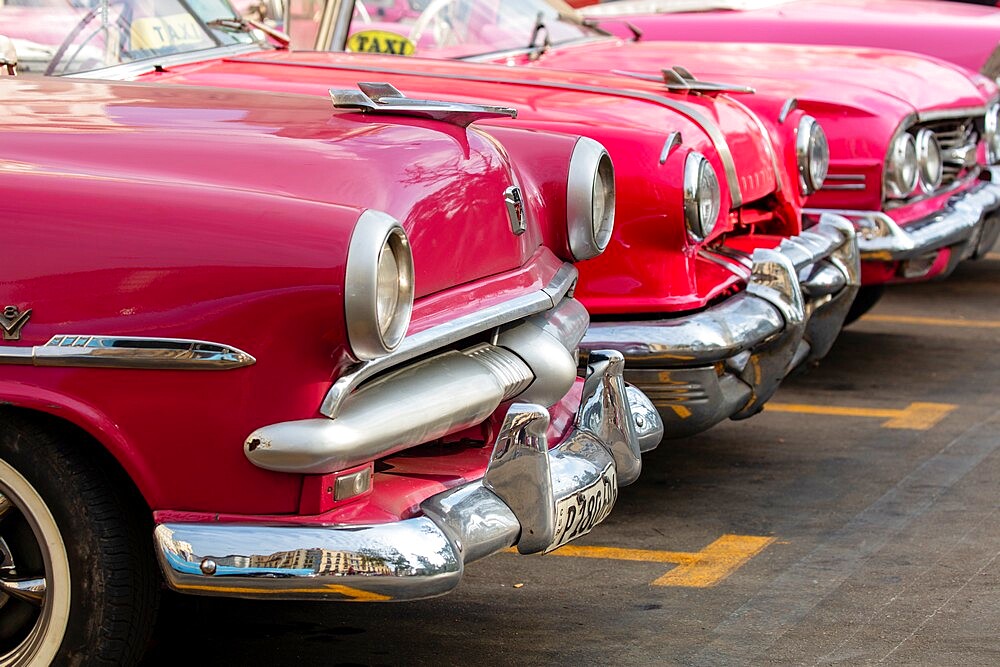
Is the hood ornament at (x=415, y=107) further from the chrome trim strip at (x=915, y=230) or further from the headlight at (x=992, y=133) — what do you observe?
the headlight at (x=992, y=133)

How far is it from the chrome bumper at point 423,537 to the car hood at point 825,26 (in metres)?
5.77

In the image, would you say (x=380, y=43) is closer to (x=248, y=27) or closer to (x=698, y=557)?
(x=248, y=27)

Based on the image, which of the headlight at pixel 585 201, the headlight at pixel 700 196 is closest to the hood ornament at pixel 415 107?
the headlight at pixel 585 201

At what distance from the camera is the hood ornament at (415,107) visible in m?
3.36

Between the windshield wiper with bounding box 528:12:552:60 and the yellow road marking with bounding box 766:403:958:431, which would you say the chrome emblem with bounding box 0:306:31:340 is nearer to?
the yellow road marking with bounding box 766:403:958:431

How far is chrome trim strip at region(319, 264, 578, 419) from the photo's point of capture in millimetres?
2674

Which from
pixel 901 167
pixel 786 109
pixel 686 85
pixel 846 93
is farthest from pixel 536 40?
pixel 686 85

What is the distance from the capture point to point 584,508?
3.23 meters

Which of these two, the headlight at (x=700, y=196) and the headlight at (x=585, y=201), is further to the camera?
the headlight at (x=700, y=196)

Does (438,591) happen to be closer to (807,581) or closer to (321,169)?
(321,169)

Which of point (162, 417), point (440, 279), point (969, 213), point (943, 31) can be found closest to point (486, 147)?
point (440, 279)

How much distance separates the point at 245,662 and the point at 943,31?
6.84 meters

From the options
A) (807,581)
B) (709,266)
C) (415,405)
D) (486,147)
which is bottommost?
(807,581)

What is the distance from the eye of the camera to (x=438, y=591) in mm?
2721
